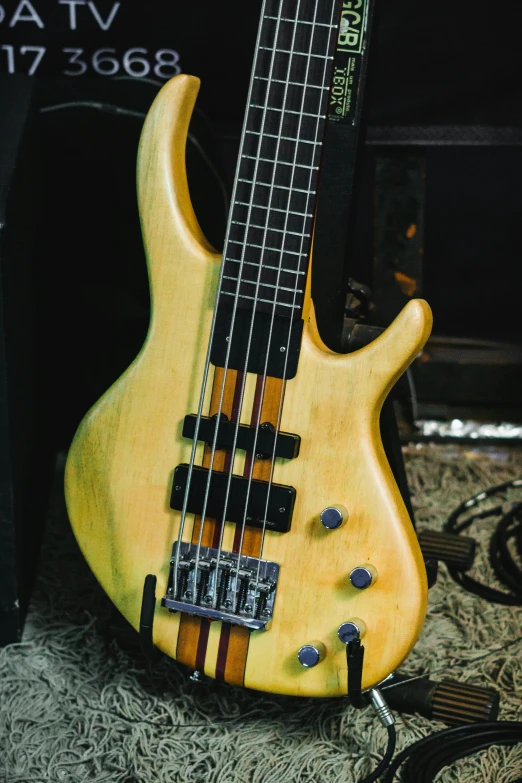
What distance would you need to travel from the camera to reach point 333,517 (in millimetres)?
932

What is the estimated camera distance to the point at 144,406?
100 centimetres

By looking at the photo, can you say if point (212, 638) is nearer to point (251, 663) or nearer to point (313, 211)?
point (251, 663)

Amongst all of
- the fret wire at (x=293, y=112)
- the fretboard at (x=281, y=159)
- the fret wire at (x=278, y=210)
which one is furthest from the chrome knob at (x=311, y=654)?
the fret wire at (x=293, y=112)

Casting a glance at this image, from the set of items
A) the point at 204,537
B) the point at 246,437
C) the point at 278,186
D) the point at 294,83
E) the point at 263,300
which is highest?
the point at 294,83

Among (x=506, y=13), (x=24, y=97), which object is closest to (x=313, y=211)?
(x=24, y=97)

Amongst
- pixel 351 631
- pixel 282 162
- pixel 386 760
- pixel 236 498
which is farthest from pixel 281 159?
pixel 386 760

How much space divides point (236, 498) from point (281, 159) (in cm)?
36

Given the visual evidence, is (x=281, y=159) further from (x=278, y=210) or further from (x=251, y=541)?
(x=251, y=541)

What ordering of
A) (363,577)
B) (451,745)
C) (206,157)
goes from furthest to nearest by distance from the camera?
(206,157), (451,745), (363,577)

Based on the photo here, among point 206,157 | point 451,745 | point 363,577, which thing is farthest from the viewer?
point 206,157

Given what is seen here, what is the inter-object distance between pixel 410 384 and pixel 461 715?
0.63 meters

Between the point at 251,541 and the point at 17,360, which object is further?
the point at 17,360

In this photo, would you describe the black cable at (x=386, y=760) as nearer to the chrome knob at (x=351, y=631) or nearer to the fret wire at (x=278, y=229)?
the chrome knob at (x=351, y=631)

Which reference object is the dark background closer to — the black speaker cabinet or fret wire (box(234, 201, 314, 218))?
the black speaker cabinet
